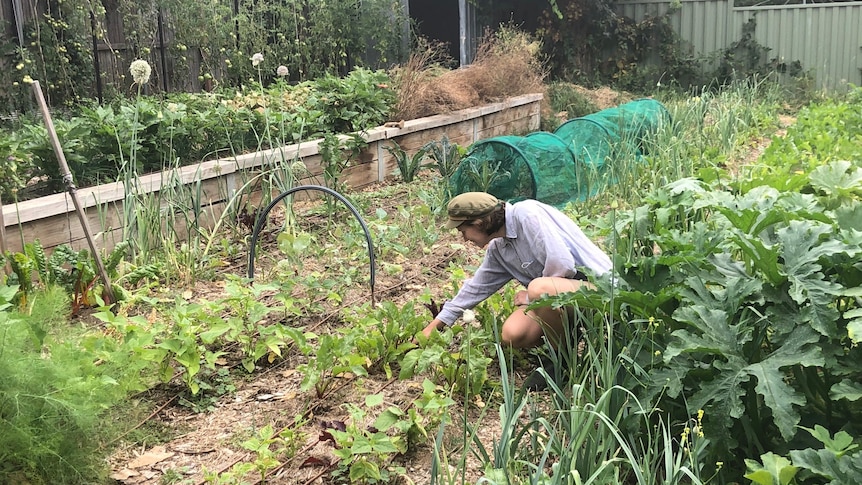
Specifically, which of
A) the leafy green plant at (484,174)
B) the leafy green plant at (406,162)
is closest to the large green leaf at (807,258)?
the leafy green plant at (484,174)

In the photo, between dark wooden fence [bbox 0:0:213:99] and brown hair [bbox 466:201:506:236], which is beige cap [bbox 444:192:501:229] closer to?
brown hair [bbox 466:201:506:236]

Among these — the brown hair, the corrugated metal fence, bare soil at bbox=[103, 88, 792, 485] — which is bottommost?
bare soil at bbox=[103, 88, 792, 485]

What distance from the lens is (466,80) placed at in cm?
917

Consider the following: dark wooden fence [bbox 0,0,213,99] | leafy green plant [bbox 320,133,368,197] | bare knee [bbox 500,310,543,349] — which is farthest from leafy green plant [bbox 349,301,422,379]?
dark wooden fence [bbox 0,0,213,99]

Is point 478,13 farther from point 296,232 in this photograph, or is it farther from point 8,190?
point 8,190

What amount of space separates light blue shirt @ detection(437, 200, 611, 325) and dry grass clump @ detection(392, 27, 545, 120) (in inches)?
188

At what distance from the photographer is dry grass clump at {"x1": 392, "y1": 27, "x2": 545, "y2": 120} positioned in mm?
8172

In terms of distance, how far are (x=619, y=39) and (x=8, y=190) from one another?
1204cm

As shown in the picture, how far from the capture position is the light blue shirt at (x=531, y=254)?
314cm

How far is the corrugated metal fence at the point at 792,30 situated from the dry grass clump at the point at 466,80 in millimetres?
4549

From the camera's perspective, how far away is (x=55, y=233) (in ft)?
14.9

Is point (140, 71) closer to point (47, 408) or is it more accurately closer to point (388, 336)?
point (388, 336)

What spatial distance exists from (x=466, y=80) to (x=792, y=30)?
24.3 ft

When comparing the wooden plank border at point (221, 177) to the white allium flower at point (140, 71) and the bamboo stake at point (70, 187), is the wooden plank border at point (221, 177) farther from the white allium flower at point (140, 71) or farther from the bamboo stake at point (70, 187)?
the white allium flower at point (140, 71)
